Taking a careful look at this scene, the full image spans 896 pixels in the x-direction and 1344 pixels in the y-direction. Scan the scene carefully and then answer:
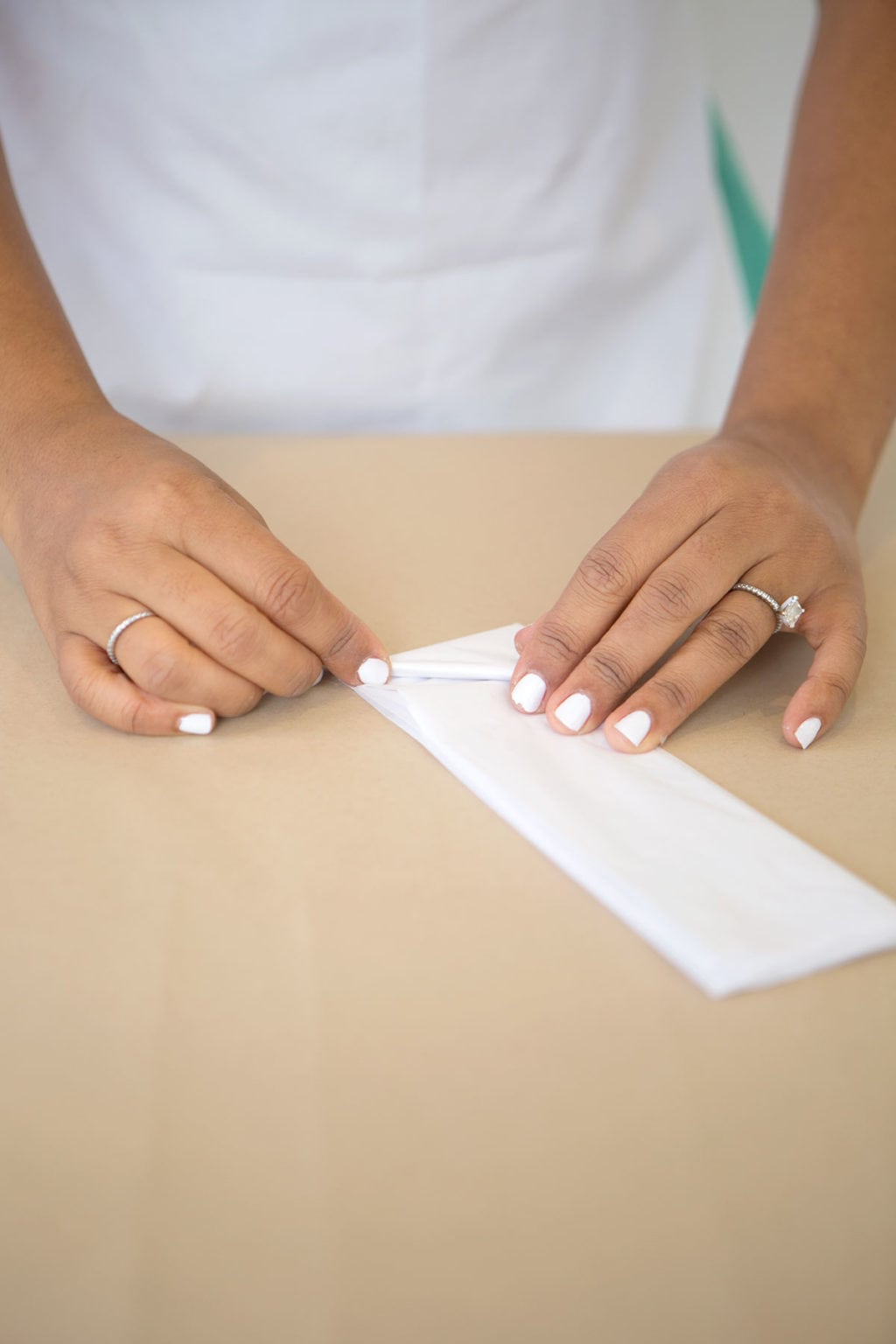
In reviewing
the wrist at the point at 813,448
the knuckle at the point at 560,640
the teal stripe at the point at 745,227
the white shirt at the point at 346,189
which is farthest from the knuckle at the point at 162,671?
the teal stripe at the point at 745,227

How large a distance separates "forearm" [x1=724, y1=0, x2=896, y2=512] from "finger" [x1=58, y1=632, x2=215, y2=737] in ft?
1.51

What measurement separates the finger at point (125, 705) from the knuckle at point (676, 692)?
0.87 feet

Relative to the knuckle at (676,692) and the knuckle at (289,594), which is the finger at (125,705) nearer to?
the knuckle at (289,594)

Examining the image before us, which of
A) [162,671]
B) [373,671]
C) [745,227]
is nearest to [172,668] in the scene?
[162,671]

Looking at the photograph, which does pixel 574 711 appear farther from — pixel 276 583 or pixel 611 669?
pixel 276 583

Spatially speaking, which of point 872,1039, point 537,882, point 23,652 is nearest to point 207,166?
point 23,652

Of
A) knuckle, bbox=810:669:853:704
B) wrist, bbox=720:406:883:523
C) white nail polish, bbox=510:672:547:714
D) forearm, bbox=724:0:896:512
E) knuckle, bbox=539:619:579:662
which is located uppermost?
forearm, bbox=724:0:896:512

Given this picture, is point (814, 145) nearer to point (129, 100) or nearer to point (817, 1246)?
point (129, 100)

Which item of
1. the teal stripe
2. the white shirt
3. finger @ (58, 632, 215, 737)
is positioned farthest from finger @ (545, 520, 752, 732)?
the teal stripe

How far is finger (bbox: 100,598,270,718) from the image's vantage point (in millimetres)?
663

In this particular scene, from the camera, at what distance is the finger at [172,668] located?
2.17ft

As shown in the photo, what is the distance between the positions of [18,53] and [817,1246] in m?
1.10

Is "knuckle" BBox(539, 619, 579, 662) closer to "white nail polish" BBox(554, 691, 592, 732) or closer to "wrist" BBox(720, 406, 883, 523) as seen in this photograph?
"white nail polish" BBox(554, 691, 592, 732)

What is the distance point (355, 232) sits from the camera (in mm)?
1079
